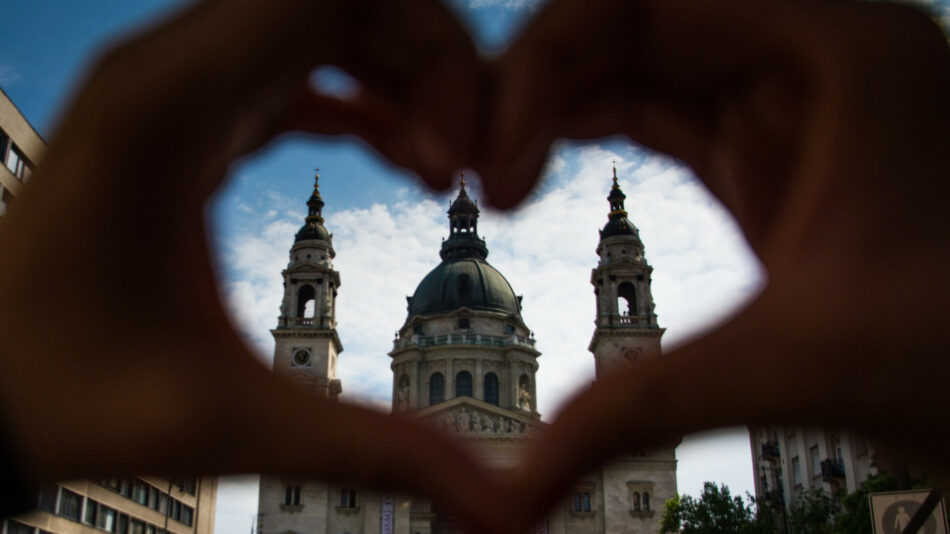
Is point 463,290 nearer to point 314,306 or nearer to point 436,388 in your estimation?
point 436,388

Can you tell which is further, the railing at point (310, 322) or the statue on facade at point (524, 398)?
the statue on facade at point (524, 398)

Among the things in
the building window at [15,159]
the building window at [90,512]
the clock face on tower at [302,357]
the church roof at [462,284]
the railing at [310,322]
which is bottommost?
the building window at [90,512]

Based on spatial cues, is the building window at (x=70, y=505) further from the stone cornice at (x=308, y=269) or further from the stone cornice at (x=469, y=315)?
the stone cornice at (x=469, y=315)

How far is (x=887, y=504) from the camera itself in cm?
887

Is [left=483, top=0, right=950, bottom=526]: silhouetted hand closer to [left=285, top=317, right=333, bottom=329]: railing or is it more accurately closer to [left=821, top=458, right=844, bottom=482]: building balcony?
[left=821, top=458, right=844, bottom=482]: building balcony

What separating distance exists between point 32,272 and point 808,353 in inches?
49.1

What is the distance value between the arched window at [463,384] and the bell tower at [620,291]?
10075mm

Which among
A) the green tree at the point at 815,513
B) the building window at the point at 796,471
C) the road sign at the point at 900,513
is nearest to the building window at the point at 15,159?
the road sign at the point at 900,513

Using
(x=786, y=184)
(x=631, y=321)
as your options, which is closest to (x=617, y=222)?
(x=631, y=321)

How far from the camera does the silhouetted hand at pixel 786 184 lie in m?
1.27

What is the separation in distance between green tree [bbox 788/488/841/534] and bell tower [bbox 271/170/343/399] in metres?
31.6

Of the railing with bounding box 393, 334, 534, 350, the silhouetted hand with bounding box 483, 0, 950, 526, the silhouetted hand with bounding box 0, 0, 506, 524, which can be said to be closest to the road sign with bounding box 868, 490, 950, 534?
the silhouetted hand with bounding box 483, 0, 950, 526

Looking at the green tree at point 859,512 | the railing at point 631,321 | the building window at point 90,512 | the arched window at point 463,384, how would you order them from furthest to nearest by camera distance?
1. the arched window at point 463,384
2. the railing at point 631,321
3. the building window at point 90,512
4. the green tree at point 859,512

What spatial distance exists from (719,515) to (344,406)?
39901 mm
